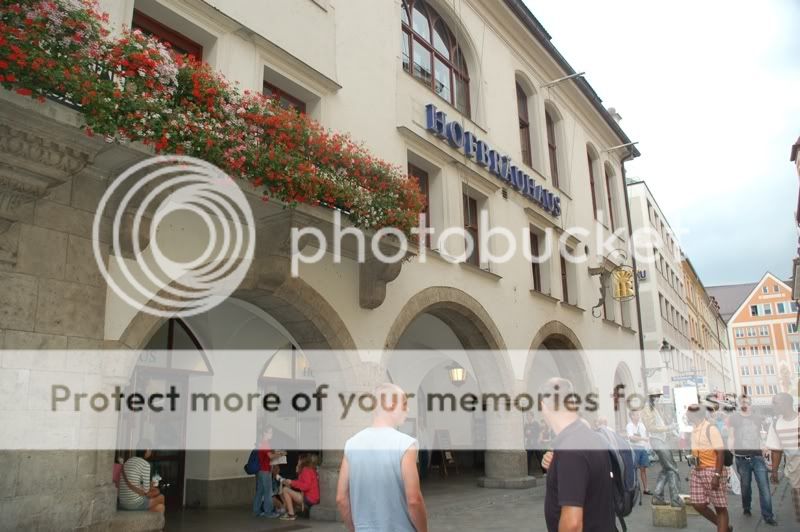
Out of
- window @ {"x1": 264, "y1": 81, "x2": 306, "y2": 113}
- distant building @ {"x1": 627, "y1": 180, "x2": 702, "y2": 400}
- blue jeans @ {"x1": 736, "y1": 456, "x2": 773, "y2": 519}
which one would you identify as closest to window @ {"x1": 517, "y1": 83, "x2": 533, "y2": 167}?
window @ {"x1": 264, "y1": 81, "x2": 306, "y2": 113}

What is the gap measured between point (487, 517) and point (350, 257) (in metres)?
4.70

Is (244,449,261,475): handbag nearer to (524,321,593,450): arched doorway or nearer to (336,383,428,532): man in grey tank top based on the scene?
(336,383,428,532): man in grey tank top

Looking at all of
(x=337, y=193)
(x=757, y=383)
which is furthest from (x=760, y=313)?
(x=337, y=193)

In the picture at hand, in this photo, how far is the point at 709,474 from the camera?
7891mm

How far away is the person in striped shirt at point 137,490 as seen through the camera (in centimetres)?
799

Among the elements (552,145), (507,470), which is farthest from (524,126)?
(507,470)

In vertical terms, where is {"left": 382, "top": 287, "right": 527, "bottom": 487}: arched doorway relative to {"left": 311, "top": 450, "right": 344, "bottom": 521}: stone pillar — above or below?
above

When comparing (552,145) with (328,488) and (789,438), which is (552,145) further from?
(328,488)

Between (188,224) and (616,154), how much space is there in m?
21.3

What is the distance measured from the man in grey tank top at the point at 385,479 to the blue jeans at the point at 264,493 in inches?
272

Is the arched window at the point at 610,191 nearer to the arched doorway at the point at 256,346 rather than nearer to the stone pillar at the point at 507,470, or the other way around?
the stone pillar at the point at 507,470

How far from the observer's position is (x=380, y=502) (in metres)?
4.00

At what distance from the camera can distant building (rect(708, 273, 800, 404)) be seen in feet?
291

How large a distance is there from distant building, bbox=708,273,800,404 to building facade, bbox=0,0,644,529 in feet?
259
